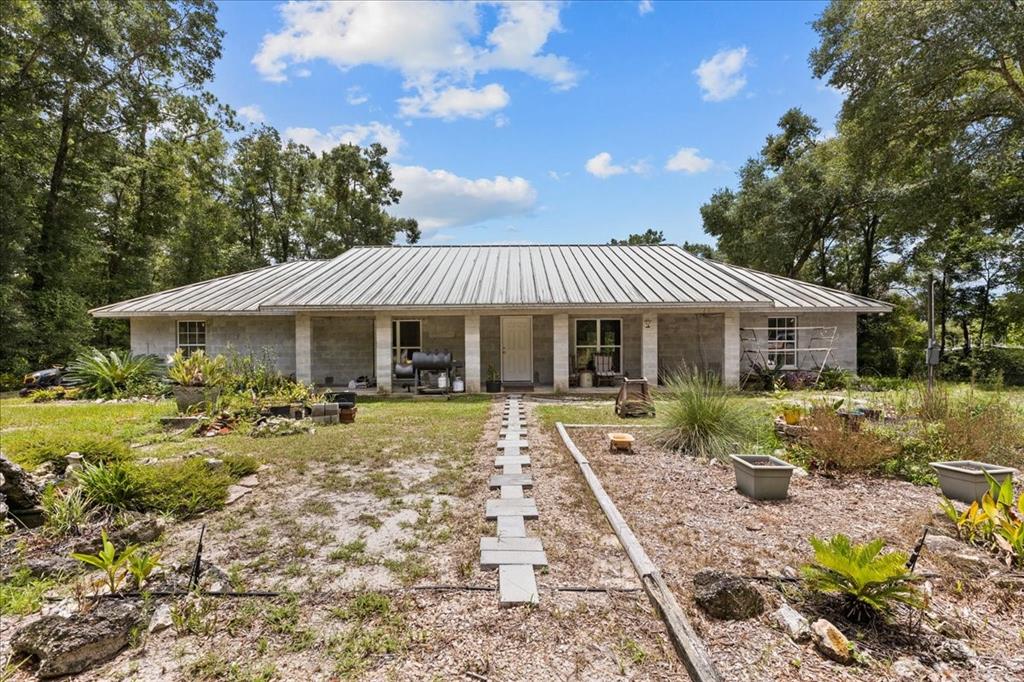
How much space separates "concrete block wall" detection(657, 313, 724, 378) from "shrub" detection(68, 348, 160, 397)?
1521 cm

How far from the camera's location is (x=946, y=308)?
19.1m

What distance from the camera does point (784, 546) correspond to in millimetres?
3434

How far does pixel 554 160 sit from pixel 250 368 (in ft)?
38.5

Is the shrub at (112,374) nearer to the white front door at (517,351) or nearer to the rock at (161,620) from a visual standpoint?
the white front door at (517,351)

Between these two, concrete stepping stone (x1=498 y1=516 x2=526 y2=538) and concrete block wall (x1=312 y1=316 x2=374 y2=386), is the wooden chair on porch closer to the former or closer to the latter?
concrete block wall (x1=312 y1=316 x2=374 y2=386)

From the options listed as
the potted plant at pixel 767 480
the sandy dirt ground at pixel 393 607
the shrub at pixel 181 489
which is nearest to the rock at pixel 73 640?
the sandy dirt ground at pixel 393 607

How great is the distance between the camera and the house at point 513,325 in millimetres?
12836

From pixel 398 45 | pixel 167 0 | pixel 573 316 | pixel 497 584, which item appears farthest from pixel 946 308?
pixel 167 0

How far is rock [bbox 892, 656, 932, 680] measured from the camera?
6.98 ft

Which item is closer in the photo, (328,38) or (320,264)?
(328,38)

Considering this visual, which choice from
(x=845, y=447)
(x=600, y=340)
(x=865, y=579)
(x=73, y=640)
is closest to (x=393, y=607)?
(x=73, y=640)

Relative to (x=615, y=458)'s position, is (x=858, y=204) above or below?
above

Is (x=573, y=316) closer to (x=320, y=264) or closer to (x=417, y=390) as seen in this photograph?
(x=417, y=390)

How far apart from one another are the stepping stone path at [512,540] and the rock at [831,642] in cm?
150
